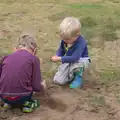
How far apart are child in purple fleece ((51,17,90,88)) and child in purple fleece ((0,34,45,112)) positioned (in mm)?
538

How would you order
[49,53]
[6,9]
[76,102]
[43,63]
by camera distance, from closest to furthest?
[76,102], [43,63], [49,53], [6,9]

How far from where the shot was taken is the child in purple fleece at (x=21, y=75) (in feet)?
11.6

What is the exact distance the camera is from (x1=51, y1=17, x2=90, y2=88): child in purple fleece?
4.09m

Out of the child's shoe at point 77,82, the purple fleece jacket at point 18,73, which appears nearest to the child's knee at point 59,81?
the child's shoe at point 77,82

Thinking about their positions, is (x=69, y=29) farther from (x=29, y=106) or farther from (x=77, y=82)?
(x=29, y=106)

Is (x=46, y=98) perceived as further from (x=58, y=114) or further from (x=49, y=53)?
(x=49, y=53)

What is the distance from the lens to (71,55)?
4.29 metres

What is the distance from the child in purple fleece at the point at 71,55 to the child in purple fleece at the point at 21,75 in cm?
54

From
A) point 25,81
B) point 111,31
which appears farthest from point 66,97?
point 111,31

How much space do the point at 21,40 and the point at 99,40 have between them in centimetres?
232

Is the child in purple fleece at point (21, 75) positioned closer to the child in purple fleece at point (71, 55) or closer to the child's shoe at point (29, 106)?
the child's shoe at point (29, 106)

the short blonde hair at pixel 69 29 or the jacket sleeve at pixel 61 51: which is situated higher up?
→ the short blonde hair at pixel 69 29

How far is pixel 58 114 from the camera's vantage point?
3.71m

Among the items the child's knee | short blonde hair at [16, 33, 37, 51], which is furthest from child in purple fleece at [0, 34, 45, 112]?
the child's knee
